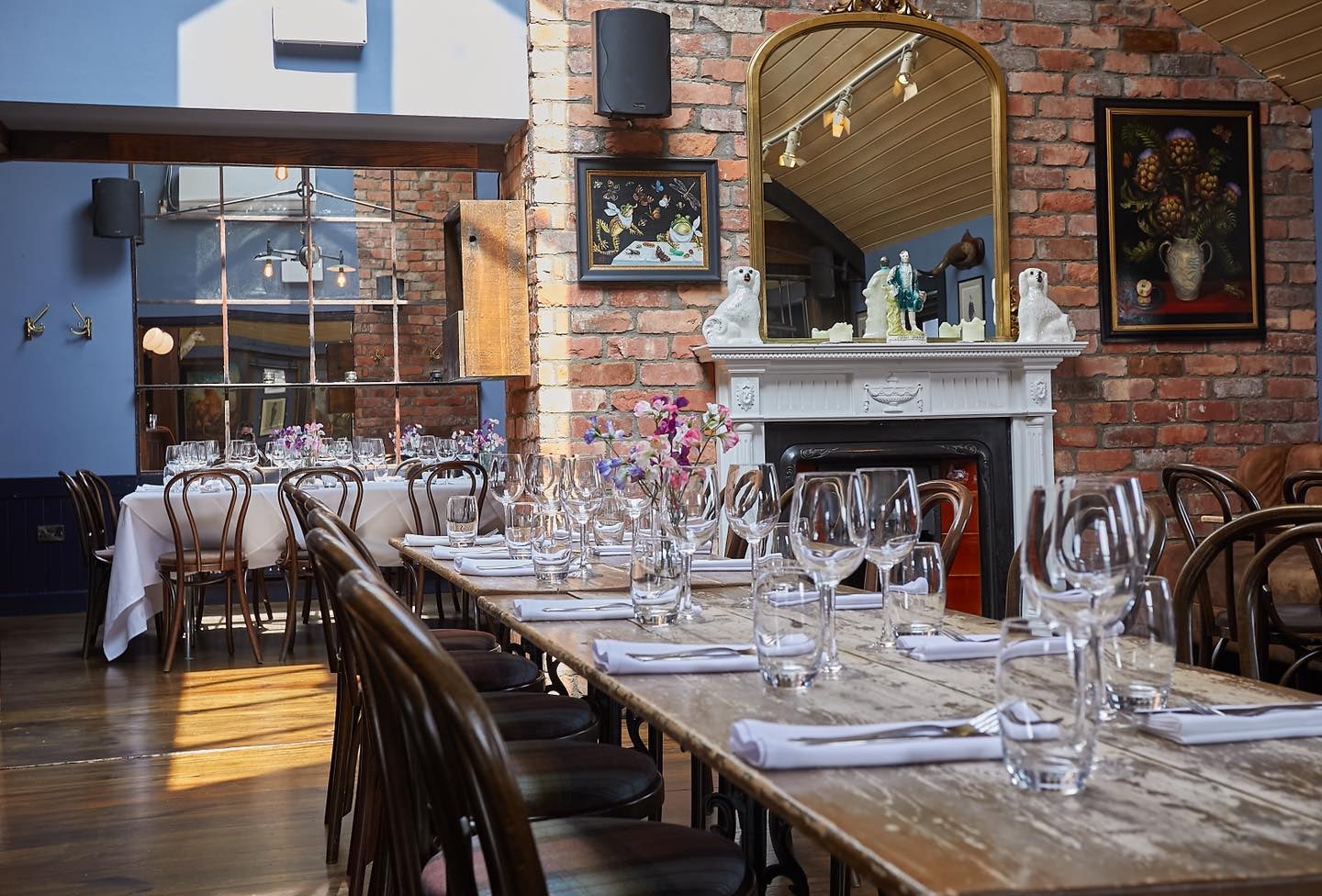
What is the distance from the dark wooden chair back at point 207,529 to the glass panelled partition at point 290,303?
2535 mm

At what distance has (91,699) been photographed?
5.17 m

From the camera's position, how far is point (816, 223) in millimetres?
5656

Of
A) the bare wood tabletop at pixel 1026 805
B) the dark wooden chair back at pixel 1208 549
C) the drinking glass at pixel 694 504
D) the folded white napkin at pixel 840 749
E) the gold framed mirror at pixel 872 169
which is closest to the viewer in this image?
the bare wood tabletop at pixel 1026 805

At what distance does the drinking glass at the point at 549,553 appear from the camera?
264cm

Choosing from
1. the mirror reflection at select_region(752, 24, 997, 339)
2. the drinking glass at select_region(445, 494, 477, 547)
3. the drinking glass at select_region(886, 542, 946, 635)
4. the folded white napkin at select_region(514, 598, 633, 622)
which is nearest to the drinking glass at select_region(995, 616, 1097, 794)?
the drinking glass at select_region(886, 542, 946, 635)

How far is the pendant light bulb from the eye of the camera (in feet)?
18.5

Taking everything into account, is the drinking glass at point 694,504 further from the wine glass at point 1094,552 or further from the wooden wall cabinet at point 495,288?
the wooden wall cabinet at point 495,288

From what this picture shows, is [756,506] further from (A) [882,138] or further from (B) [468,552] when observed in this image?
(A) [882,138]

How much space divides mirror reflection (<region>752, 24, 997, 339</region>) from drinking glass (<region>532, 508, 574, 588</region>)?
9.47ft

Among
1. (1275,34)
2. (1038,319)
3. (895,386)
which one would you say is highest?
(1275,34)

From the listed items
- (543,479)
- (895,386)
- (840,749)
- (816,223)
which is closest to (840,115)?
(816,223)

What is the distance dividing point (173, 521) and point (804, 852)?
3.91 m

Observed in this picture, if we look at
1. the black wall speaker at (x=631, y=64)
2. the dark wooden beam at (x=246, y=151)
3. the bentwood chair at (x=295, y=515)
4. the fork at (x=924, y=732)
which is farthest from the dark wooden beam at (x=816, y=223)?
the fork at (x=924, y=732)

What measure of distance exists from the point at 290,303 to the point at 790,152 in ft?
14.9
